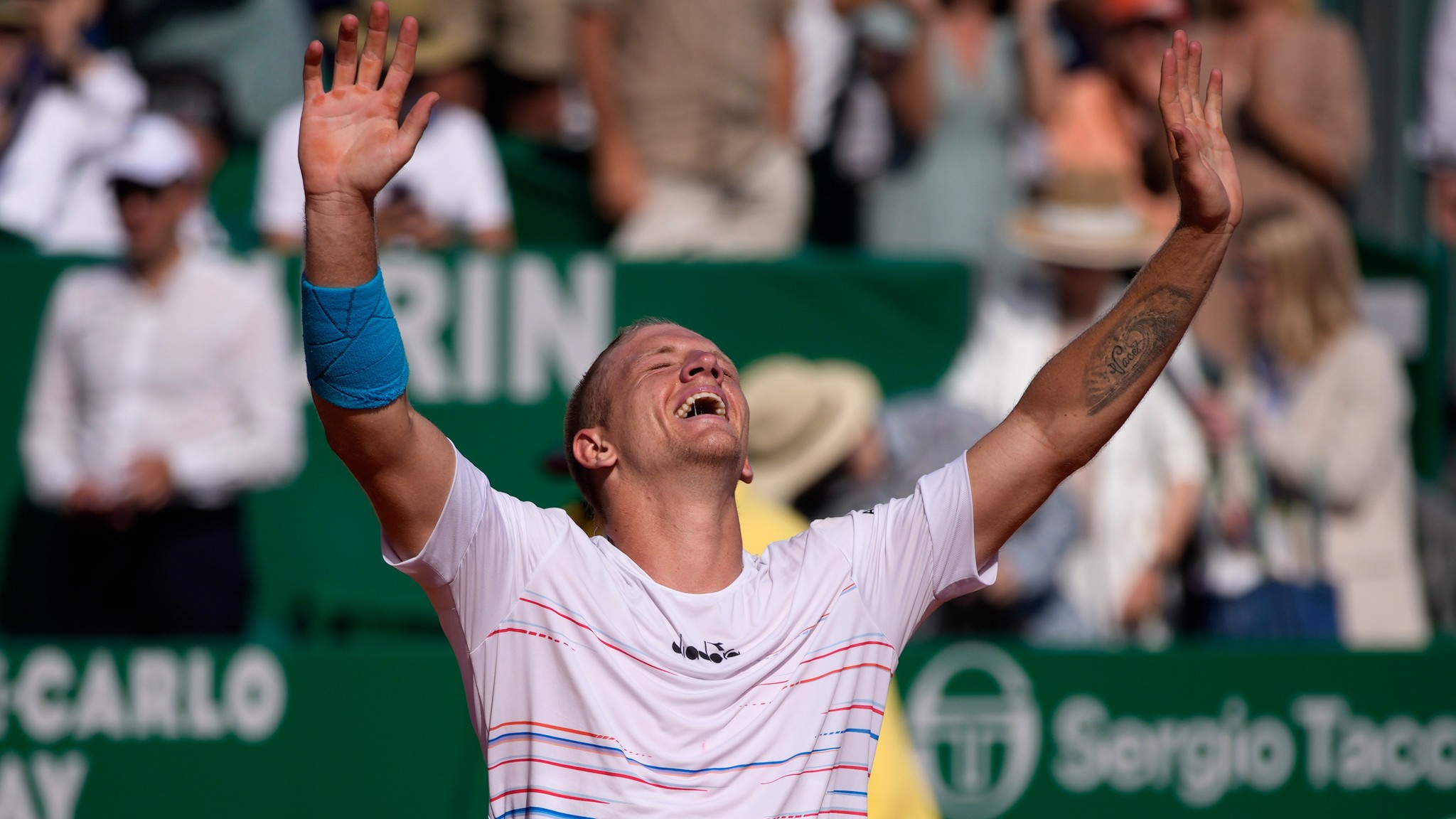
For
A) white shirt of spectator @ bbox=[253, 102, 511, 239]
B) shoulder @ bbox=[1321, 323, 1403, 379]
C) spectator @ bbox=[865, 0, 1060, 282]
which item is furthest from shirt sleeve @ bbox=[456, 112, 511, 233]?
shoulder @ bbox=[1321, 323, 1403, 379]

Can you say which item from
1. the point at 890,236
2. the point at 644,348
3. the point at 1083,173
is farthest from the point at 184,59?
the point at 644,348

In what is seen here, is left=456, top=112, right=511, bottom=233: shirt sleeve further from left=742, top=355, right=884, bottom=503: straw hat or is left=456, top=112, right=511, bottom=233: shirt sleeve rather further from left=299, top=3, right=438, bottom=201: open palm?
left=299, top=3, right=438, bottom=201: open palm

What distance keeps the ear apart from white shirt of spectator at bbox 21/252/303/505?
10.8ft

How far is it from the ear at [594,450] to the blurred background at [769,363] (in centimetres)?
149

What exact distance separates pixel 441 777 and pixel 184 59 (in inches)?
137

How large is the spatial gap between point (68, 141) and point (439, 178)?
5.34 ft

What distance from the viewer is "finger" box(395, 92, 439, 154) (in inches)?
92.0

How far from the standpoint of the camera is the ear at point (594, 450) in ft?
9.07

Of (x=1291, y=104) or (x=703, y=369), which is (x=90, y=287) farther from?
(x=1291, y=104)

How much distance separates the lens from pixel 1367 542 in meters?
6.40

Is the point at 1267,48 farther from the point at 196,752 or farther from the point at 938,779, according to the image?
the point at 196,752

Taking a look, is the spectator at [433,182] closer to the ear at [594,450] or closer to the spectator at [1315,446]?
the spectator at [1315,446]

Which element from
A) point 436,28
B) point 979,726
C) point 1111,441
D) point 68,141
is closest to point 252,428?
point 68,141

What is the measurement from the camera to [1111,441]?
19.3 ft
